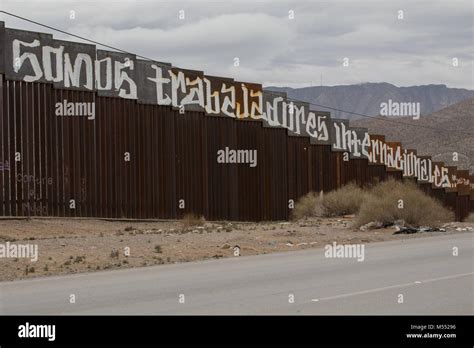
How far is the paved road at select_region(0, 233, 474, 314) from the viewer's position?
1112 cm

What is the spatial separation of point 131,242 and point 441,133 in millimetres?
A: 88734

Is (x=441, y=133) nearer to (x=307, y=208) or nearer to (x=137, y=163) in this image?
(x=307, y=208)

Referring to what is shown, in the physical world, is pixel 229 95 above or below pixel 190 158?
above

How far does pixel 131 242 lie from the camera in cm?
2316

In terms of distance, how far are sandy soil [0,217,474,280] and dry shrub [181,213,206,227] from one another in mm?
Answer: 593

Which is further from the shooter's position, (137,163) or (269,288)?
(137,163)

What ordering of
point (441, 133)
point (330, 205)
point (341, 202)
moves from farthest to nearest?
point (441, 133) < point (330, 205) < point (341, 202)

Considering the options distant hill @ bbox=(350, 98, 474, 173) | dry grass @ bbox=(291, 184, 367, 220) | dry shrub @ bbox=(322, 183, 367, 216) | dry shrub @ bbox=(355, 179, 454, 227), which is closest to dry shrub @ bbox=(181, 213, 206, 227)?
dry shrub @ bbox=(355, 179, 454, 227)

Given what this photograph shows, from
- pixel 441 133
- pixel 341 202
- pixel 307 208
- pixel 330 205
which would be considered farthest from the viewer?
pixel 441 133

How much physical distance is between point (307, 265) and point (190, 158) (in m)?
19.4

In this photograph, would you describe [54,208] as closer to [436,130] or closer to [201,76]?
[201,76]

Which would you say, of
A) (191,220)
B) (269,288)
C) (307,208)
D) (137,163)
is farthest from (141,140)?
(269,288)
